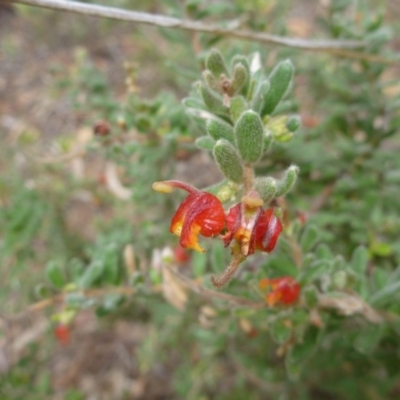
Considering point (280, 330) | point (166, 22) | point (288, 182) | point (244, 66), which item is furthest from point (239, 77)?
point (280, 330)

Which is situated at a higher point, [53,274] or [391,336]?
[53,274]

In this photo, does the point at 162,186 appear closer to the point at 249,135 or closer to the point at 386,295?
the point at 249,135

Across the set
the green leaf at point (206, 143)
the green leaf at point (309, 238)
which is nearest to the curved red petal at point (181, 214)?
the green leaf at point (206, 143)

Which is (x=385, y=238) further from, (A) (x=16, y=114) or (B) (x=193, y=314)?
(A) (x=16, y=114)

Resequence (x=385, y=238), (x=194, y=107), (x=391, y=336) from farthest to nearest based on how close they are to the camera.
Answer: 1. (x=385, y=238)
2. (x=391, y=336)
3. (x=194, y=107)

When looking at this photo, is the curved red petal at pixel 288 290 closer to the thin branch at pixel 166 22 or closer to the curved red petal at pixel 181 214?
Answer: the curved red petal at pixel 181 214

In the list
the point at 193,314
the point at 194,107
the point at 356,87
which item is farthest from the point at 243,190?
the point at 193,314
